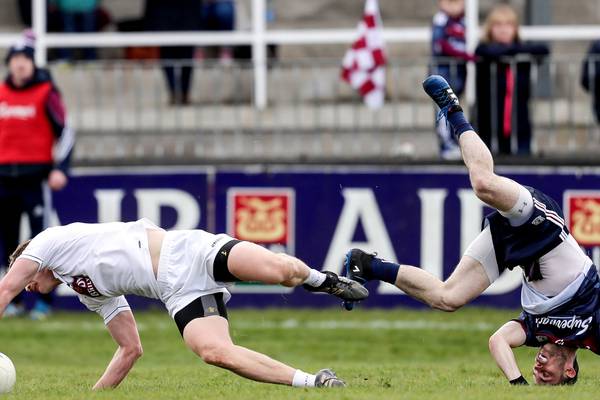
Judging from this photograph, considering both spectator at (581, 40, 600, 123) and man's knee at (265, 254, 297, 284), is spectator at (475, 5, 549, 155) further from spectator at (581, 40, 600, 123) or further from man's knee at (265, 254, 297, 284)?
man's knee at (265, 254, 297, 284)

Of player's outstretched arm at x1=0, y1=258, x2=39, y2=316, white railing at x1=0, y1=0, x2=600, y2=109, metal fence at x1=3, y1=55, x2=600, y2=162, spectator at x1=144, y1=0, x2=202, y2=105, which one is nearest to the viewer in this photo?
player's outstretched arm at x1=0, y1=258, x2=39, y2=316

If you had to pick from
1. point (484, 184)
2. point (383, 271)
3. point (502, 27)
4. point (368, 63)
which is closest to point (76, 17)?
point (368, 63)

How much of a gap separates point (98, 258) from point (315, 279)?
4.56ft

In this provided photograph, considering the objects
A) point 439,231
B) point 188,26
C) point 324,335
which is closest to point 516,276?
point 439,231

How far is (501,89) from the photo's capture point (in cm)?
1711

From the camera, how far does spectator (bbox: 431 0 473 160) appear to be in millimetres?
17250

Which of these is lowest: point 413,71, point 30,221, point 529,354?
point 529,354

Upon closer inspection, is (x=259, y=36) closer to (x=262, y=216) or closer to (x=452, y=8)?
(x=452, y=8)

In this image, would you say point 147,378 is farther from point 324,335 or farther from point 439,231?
point 439,231

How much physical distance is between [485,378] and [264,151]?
6.31 metres

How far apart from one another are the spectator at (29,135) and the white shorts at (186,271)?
21.1 ft

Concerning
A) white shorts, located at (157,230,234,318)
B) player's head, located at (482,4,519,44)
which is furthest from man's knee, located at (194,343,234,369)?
player's head, located at (482,4,519,44)

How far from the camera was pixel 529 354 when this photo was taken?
1581 centimetres

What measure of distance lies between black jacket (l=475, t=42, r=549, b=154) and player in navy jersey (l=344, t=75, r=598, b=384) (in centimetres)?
587
